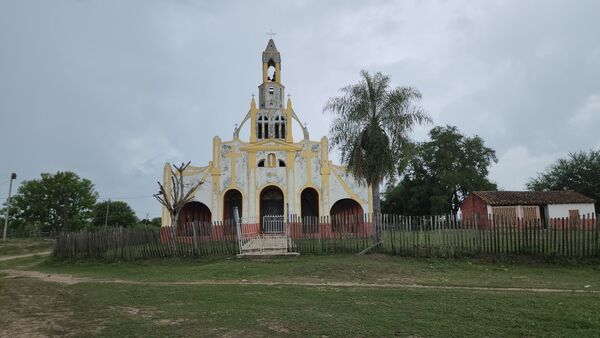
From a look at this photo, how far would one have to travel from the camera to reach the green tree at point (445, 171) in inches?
1836

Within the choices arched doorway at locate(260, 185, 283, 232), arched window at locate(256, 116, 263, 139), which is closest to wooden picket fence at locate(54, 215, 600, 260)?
arched doorway at locate(260, 185, 283, 232)

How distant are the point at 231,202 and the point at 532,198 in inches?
896

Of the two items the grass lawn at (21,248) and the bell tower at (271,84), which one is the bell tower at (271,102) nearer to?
the bell tower at (271,84)

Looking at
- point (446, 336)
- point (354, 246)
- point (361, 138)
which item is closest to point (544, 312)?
point (446, 336)

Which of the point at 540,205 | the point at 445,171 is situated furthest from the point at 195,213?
the point at 445,171

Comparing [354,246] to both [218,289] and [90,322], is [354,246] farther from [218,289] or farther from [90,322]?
[90,322]

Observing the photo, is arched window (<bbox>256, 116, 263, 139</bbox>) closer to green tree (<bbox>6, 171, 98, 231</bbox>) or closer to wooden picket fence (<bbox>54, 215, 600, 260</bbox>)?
wooden picket fence (<bbox>54, 215, 600, 260</bbox>)

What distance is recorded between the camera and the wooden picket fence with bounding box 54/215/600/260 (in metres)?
14.4

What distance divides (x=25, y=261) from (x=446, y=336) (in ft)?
77.7

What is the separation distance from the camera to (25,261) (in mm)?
22859

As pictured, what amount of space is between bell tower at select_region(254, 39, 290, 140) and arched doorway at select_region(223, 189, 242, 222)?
15.5 ft

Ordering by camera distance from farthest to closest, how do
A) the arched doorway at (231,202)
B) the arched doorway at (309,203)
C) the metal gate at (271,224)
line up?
the arched doorway at (309,203) < the arched doorway at (231,202) < the metal gate at (271,224)

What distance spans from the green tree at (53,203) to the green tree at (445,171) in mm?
36038

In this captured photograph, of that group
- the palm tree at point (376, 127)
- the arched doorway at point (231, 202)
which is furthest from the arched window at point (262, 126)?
the palm tree at point (376, 127)
